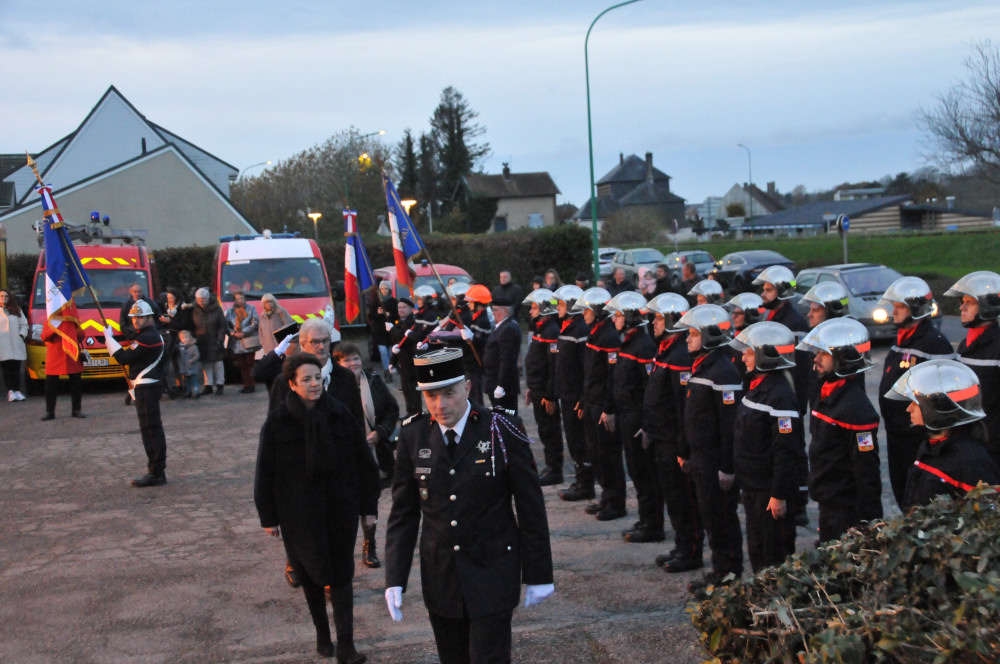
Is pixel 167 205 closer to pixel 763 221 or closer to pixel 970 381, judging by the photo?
pixel 970 381

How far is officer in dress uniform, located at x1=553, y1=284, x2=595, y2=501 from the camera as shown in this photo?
9539mm

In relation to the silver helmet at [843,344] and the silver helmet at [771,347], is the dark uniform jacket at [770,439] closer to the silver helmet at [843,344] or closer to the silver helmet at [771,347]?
the silver helmet at [771,347]

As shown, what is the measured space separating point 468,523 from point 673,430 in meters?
3.57

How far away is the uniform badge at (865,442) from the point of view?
18.0 feet

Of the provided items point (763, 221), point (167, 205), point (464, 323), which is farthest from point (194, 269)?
point (763, 221)

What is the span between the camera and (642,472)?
802 cm

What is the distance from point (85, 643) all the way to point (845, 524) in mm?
5151

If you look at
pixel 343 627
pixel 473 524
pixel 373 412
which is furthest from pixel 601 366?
pixel 473 524

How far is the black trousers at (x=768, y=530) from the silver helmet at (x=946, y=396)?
140 centimetres

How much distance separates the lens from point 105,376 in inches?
677

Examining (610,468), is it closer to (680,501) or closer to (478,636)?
(680,501)

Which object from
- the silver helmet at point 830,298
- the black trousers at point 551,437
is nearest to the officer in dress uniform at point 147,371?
the black trousers at point 551,437

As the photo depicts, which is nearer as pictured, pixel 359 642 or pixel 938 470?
pixel 938 470

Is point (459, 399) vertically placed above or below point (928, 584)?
above
